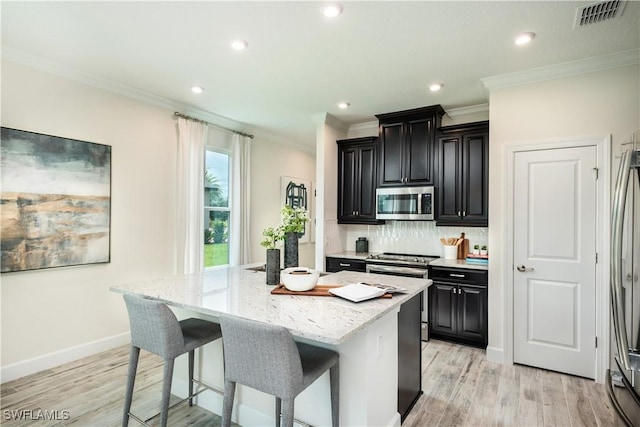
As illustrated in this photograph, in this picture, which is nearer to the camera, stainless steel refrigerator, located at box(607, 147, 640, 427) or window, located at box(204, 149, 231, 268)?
stainless steel refrigerator, located at box(607, 147, 640, 427)

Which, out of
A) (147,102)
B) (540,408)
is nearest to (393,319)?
(540,408)

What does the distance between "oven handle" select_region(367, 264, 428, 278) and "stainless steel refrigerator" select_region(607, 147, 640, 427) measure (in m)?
2.32

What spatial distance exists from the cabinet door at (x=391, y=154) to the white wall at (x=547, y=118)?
4.02 feet

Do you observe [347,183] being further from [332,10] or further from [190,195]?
[332,10]

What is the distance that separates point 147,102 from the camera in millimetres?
3852

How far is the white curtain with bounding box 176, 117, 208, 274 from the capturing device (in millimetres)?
4164

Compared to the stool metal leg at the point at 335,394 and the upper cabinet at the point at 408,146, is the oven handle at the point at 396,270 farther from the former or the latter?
the stool metal leg at the point at 335,394

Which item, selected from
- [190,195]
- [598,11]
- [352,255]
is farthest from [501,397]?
[190,195]

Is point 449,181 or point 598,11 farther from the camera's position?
point 449,181

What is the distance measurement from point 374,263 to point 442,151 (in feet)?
5.45

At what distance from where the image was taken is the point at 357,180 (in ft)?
15.8

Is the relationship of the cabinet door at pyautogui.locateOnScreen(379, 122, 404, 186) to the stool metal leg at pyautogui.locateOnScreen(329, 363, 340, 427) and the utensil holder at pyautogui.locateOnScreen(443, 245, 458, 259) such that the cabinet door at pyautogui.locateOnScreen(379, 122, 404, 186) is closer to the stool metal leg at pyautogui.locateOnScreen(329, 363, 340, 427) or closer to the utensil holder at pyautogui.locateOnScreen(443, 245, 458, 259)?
the utensil holder at pyautogui.locateOnScreen(443, 245, 458, 259)

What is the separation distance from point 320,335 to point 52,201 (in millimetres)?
3034

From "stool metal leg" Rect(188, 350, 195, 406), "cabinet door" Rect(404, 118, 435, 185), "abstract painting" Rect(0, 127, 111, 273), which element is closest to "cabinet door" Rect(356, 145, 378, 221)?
"cabinet door" Rect(404, 118, 435, 185)
